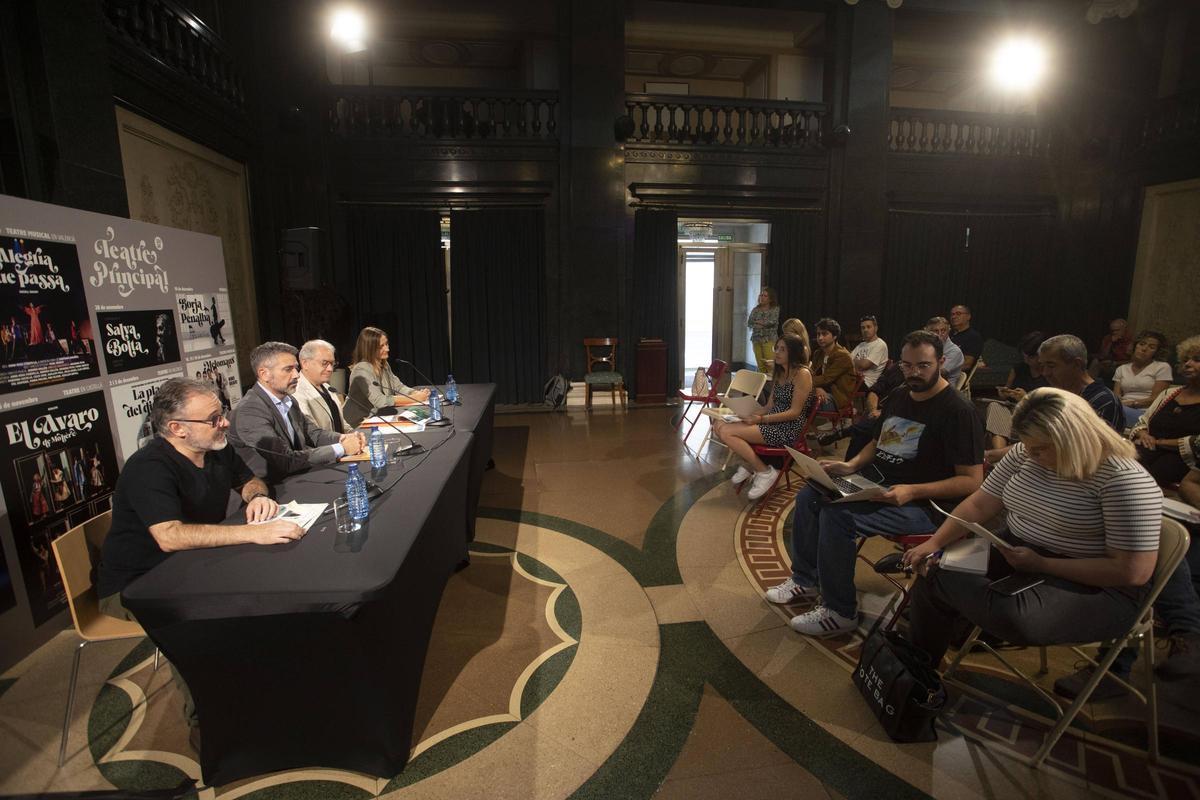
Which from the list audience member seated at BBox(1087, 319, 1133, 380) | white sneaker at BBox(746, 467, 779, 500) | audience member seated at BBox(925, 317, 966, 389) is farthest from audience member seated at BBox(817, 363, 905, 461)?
audience member seated at BBox(1087, 319, 1133, 380)

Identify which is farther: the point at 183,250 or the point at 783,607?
the point at 183,250

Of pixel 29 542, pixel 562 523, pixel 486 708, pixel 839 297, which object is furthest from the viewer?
pixel 839 297

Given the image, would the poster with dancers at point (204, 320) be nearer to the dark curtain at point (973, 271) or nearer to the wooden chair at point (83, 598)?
the wooden chair at point (83, 598)

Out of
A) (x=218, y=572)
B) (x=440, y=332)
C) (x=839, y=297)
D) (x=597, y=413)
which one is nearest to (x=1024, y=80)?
(x=839, y=297)

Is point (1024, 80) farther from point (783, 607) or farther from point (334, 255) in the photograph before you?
point (334, 255)

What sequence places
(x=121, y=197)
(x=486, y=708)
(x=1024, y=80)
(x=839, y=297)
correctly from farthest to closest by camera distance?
(x=839, y=297)
(x=1024, y=80)
(x=121, y=197)
(x=486, y=708)

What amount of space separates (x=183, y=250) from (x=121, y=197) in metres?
0.40

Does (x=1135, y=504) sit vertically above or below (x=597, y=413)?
above

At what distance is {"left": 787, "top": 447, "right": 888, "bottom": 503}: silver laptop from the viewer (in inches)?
95.8

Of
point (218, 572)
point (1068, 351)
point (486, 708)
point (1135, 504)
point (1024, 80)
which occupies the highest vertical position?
point (1024, 80)

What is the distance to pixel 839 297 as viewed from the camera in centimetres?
807

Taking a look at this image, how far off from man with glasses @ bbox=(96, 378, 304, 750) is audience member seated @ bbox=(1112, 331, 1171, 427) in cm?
563

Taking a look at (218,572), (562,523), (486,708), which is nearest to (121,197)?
(218,572)

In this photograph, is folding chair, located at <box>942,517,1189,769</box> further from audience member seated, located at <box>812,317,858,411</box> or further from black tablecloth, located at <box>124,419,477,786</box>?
audience member seated, located at <box>812,317,858,411</box>
